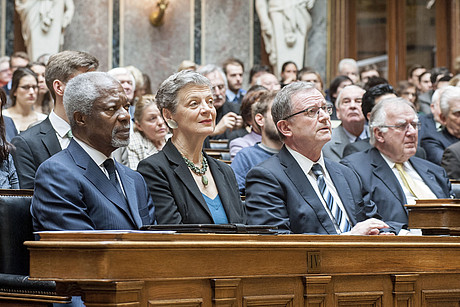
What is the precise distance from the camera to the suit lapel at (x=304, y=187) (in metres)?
3.67

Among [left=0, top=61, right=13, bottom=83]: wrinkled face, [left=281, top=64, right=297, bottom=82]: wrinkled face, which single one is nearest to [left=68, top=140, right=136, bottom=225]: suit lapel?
[left=0, top=61, right=13, bottom=83]: wrinkled face

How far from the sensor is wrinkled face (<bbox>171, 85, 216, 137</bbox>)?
12.2 feet

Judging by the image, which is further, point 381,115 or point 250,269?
point 381,115

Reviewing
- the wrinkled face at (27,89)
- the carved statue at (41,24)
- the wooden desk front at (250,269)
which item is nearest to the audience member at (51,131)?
the wooden desk front at (250,269)

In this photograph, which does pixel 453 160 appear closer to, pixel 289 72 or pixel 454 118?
pixel 454 118

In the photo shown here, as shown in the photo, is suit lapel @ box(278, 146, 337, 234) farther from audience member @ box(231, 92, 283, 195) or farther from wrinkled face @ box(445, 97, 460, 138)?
wrinkled face @ box(445, 97, 460, 138)

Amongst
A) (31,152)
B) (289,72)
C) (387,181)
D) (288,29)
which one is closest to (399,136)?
(387,181)

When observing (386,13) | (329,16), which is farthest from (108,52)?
(386,13)

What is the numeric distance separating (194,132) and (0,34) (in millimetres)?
6720

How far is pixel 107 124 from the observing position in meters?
3.12

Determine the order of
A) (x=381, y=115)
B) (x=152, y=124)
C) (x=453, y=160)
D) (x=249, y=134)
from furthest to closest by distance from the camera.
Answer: (x=249, y=134)
(x=152, y=124)
(x=453, y=160)
(x=381, y=115)

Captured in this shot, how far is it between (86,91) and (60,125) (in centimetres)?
91

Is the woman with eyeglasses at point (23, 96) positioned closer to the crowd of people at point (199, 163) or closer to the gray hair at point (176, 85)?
the crowd of people at point (199, 163)

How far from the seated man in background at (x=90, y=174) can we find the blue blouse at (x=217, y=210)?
343 millimetres
